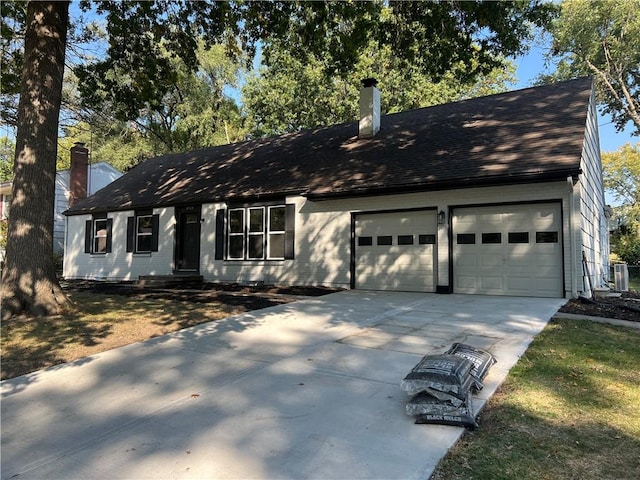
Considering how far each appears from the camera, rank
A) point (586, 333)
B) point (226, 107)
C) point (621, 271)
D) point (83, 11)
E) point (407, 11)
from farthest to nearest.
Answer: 1. point (226, 107)
2. point (621, 271)
3. point (83, 11)
4. point (407, 11)
5. point (586, 333)

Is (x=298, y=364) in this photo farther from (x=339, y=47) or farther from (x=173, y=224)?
(x=173, y=224)

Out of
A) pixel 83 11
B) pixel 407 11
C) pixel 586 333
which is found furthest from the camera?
pixel 83 11

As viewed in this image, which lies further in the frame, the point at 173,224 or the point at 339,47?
the point at 173,224

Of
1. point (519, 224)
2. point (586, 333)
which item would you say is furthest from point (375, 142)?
point (586, 333)

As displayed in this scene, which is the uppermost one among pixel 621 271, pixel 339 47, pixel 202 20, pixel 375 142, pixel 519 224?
pixel 202 20

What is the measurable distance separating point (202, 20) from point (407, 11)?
515cm

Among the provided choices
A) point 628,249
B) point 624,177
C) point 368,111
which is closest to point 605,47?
point 628,249

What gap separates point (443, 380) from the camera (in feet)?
11.5

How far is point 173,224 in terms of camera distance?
16.5m

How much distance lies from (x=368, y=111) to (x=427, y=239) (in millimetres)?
5852

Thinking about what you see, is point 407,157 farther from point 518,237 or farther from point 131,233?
point 131,233

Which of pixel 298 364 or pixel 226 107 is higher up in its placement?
pixel 226 107

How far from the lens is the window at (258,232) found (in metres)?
14.3

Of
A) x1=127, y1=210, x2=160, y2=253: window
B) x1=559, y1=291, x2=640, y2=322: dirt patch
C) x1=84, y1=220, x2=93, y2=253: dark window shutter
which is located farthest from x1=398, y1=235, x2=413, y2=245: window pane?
x1=84, y1=220, x2=93, y2=253: dark window shutter
